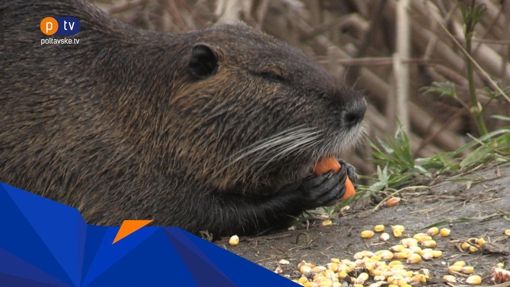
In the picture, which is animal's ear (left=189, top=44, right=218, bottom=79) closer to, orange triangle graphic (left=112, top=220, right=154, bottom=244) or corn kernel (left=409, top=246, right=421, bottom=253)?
orange triangle graphic (left=112, top=220, right=154, bottom=244)

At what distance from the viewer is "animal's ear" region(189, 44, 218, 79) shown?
170 inches

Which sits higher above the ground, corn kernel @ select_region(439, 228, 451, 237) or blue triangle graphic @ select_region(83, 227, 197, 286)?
blue triangle graphic @ select_region(83, 227, 197, 286)

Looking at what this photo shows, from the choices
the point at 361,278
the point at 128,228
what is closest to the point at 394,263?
the point at 361,278

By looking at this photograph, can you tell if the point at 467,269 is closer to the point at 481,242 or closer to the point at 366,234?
the point at 481,242

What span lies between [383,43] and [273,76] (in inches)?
142

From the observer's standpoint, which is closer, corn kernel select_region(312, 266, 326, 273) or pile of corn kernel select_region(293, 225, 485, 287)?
pile of corn kernel select_region(293, 225, 485, 287)

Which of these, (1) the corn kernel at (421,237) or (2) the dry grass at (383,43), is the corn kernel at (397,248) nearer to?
(1) the corn kernel at (421,237)

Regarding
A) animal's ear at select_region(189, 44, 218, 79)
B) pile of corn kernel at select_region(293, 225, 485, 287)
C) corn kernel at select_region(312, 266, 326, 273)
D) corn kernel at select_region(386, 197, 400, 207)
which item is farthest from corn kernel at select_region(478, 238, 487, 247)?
animal's ear at select_region(189, 44, 218, 79)

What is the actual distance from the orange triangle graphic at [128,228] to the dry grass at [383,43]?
8.01 feet

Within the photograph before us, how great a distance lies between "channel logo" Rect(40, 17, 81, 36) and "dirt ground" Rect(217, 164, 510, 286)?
4.33 ft

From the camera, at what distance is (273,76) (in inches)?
169

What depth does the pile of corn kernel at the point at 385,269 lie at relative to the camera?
3504 millimetres

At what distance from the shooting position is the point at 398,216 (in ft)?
14.1

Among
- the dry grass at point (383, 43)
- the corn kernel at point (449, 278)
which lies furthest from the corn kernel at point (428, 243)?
the dry grass at point (383, 43)
